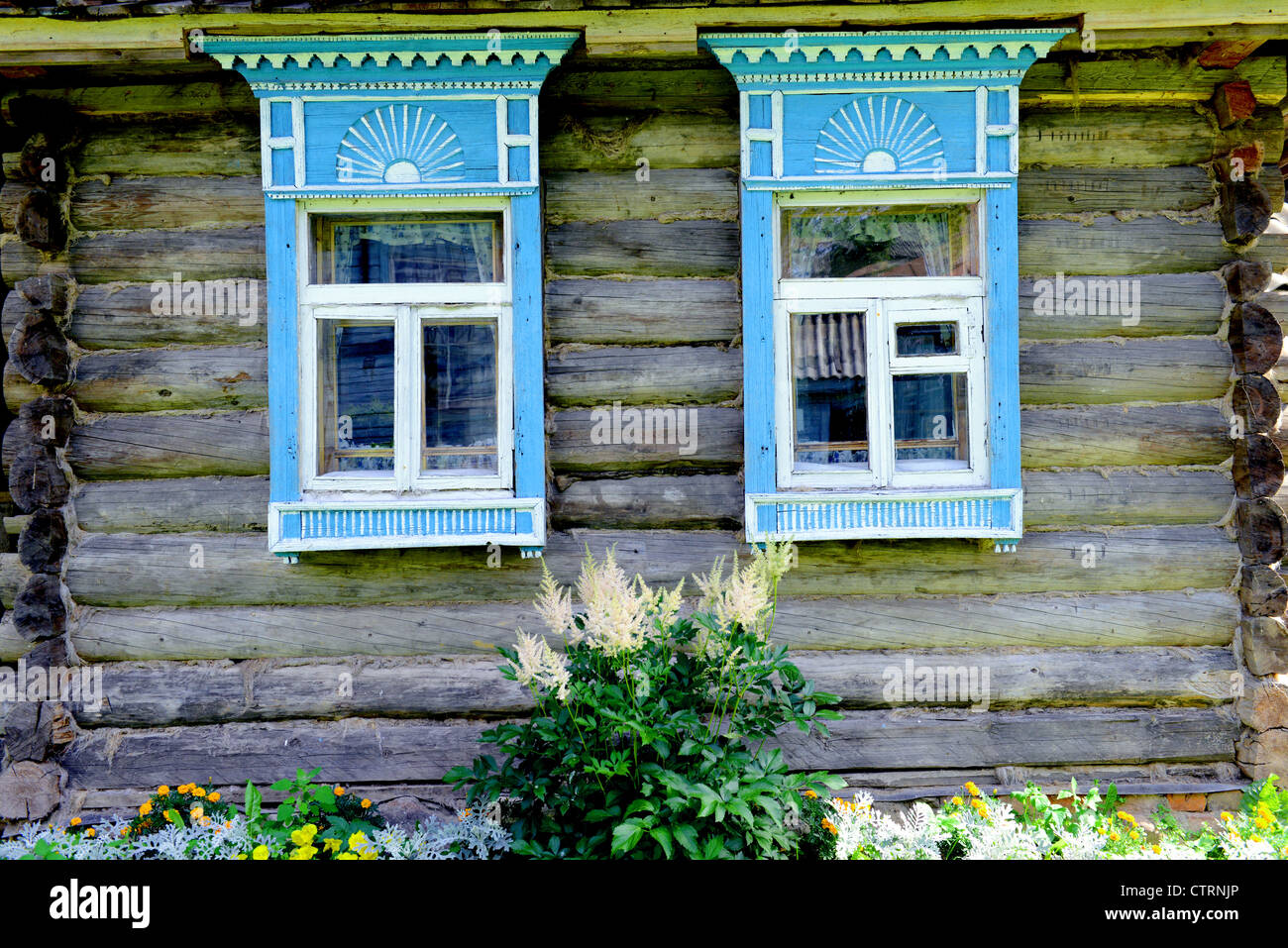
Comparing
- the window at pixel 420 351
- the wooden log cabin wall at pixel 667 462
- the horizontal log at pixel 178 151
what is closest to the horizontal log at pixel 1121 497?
the wooden log cabin wall at pixel 667 462

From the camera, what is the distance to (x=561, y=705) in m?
3.17

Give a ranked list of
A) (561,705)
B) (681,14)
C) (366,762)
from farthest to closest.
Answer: (366,762) → (681,14) → (561,705)

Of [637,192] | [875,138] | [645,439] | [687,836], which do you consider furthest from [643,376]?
[687,836]

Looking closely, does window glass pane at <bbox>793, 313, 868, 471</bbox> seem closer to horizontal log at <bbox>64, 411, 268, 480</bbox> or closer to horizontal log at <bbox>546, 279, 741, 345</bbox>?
horizontal log at <bbox>546, 279, 741, 345</bbox>

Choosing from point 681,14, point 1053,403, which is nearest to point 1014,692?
point 1053,403

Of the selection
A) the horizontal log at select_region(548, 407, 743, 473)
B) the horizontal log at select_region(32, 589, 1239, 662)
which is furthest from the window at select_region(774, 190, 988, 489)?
the horizontal log at select_region(32, 589, 1239, 662)

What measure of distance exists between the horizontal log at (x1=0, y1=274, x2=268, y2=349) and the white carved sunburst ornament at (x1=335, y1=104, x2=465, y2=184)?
784 mm

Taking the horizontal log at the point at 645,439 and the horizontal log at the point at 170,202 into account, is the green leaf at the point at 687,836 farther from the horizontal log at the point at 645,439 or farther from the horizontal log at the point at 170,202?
the horizontal log at the point at 170,202

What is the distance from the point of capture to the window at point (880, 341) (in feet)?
13.3

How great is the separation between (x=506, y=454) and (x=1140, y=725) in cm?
340

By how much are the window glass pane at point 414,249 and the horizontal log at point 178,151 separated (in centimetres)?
56

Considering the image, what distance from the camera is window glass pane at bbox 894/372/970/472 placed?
4160 millimetres

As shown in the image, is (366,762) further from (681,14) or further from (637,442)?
(681,14)

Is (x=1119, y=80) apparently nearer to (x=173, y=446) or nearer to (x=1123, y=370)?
(x=1123, y=370)
